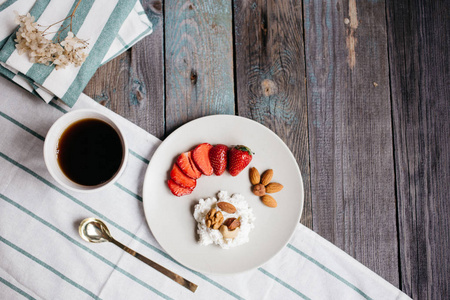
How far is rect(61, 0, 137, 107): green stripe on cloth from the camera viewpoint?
0.81 metres

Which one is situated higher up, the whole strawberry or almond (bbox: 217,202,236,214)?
the whole strawberry

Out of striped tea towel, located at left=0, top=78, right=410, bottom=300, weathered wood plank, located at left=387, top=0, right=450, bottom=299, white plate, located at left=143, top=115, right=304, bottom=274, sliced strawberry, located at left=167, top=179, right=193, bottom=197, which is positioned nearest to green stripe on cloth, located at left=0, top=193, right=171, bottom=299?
striped tea towel, located at left=0, top=78, right=410, bottom=300

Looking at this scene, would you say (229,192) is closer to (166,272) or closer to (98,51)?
(166,272)

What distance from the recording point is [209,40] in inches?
35.4

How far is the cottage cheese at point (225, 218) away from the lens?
810 mm

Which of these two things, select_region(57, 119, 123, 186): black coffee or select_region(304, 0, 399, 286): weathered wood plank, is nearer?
select_region(57, 119, 123, 186): black coffee

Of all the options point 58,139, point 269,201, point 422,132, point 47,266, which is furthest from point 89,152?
point 422,132

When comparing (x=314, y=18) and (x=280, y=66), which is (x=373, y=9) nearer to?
(x=314, y=18)

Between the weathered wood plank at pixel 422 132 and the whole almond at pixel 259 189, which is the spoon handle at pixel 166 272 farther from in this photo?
the weathered wood plank at pixel 422 132

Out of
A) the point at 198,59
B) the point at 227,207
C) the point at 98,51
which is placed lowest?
the point at 227,207

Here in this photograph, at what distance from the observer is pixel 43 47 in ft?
2.54

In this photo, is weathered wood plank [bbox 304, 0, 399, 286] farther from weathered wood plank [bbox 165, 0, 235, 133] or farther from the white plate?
weathered wood plank [bbox 165, 0, 235, 133]

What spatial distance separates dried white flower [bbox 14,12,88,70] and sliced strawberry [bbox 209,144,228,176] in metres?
0.35

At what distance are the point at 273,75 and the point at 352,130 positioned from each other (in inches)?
9.6
